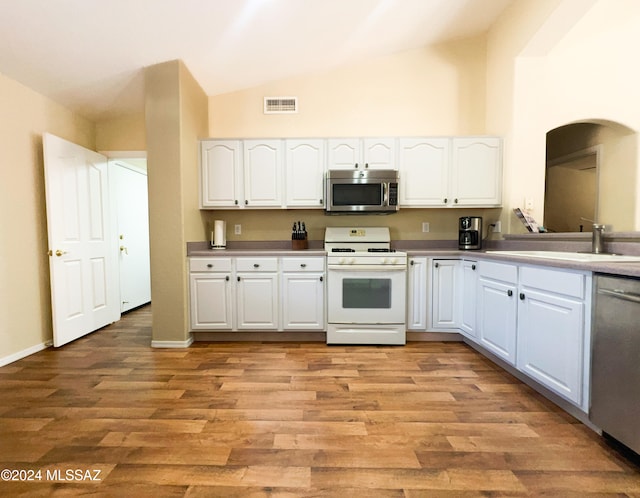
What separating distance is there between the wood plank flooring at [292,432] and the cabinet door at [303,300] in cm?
51

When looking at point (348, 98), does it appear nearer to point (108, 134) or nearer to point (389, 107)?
point (389, 107)

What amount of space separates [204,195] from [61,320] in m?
1.74

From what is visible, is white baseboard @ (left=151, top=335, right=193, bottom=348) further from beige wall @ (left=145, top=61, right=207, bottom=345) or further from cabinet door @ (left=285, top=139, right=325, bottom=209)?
cabinet door @ (left=285, top=139, right=325, bottom=209)

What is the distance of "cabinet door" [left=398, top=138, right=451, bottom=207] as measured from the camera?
3.06m

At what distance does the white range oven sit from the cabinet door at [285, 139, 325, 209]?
0.66 m

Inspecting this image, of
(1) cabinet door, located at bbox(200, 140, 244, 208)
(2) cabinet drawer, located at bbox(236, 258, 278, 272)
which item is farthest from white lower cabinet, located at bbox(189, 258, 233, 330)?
(1) cabinet door, located at bbox(200, 140, 244, 208)

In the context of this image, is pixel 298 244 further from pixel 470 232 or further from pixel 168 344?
pixel 470 232

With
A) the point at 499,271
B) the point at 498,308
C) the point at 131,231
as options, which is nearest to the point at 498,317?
the point at 498,308

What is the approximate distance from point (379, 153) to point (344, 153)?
1.17 feet

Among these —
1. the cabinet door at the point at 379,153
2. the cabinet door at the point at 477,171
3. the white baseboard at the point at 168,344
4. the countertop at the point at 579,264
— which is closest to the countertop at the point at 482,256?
the countertop at the point at 579,264

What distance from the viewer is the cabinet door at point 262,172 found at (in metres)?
3.07

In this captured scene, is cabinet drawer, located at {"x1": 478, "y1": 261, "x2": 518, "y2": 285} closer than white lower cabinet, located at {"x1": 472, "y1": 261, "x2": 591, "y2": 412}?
No

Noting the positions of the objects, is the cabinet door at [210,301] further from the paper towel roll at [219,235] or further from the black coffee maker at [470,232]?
the black coffee maker at [470,232]

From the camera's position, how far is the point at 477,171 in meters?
3.06
